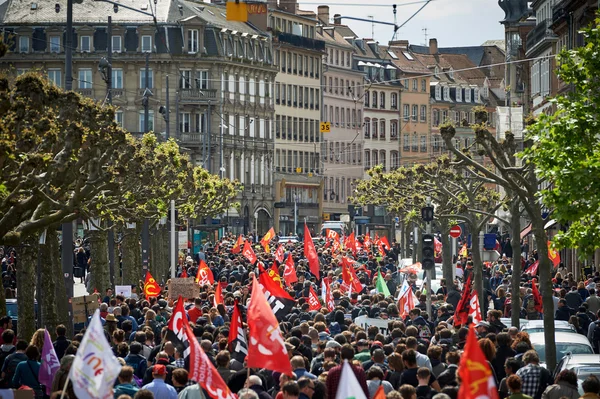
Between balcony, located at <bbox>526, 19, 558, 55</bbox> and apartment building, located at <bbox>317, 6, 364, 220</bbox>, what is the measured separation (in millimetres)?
47845

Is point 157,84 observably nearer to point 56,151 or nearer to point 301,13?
point 301,13

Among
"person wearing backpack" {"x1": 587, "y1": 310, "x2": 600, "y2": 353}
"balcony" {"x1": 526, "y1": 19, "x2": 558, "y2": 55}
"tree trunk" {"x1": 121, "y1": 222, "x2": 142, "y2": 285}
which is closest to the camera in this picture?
"person wearing backpack" {"x1": 587, "y1": 310, "x2": 600, "y2": 353}

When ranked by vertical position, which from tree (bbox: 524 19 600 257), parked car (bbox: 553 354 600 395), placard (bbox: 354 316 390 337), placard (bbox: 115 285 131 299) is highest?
tree (bbox: 524 19 600 257)

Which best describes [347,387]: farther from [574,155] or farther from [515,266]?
[515,266]

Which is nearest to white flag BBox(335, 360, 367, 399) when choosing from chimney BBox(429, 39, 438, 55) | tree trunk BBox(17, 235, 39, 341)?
tree trunk BBox(17, 235, 39, 341)

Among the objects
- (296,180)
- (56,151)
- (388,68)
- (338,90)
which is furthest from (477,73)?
(56,151)

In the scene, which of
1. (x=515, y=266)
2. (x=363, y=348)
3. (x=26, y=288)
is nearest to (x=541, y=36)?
(x=515, y=266)

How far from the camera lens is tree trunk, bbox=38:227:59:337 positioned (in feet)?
94.6

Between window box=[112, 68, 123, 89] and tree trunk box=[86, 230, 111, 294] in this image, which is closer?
tree trunk box=[86, 230, 111, 294]

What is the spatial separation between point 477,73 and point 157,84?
64407 mm

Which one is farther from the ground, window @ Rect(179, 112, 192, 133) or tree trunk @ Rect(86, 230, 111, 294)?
window @ Rect(179, 112, 192, 133)

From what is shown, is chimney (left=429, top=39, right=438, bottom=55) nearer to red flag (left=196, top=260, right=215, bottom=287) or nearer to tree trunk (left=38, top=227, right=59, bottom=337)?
red flag (left=196, top=260, right=215, bottom=287)

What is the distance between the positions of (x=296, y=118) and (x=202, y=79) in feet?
61.8

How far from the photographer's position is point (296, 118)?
414 ft
